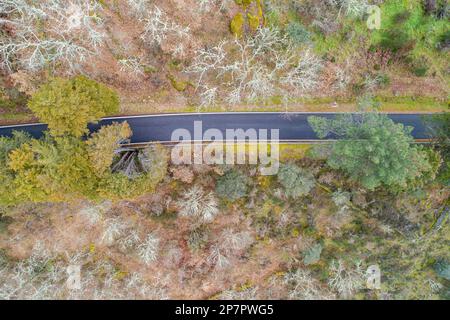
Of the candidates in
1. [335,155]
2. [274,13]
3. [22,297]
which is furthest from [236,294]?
[274,13]

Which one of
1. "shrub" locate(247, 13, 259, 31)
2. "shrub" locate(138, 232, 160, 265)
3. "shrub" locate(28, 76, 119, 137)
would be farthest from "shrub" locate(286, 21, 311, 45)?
"shrub" locate(138, 232, 160, 265)

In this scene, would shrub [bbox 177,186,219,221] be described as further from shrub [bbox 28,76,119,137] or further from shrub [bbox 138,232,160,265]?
shrub [bbox 28,76,119,137]

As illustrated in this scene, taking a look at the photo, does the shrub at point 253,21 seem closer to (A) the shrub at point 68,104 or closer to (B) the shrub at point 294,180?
(B) the shrub at point 294,180

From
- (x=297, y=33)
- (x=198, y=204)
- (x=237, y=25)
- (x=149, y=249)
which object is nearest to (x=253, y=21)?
(x=237, y=25)

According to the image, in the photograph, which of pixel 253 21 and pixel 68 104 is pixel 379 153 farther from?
pixel 68 104

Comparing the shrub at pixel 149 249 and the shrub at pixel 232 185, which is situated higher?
the shrub at pixel 232 185

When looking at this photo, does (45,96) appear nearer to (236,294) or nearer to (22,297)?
(22,297)

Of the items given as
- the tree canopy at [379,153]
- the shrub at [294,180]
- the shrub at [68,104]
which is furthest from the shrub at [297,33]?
the shrub at [68,104]
